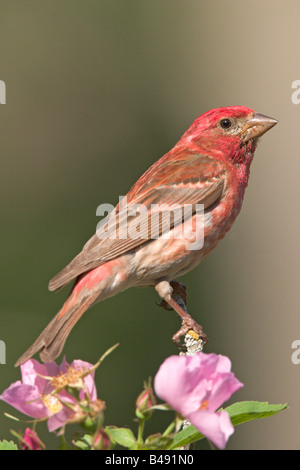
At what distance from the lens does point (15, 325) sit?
757 cm

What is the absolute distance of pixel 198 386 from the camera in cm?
162

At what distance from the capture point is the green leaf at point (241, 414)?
1.80 metres

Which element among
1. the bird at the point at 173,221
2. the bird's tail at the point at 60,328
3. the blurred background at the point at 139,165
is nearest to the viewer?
the bird's tail at the point at 60,328

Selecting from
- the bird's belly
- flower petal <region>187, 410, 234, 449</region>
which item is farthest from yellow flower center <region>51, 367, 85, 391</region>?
the bird's belly

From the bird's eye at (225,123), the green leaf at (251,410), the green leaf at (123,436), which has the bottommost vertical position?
the green leaf at (123,436)

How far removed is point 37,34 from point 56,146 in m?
1.90

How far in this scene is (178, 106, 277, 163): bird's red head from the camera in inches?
164

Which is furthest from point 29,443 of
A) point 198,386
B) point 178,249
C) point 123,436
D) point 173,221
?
point 173,221

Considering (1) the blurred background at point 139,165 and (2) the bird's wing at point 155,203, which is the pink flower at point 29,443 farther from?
(1) the blurred background at point 139,165

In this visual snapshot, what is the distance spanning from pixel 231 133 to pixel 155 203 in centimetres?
66

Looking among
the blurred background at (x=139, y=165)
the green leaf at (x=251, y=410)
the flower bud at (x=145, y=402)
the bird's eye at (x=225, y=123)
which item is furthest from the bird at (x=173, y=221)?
the blurred background at (x=139, y=165)

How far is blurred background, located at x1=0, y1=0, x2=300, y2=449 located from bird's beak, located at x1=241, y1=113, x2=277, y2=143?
304cm

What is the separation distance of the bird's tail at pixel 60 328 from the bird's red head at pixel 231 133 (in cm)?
122
